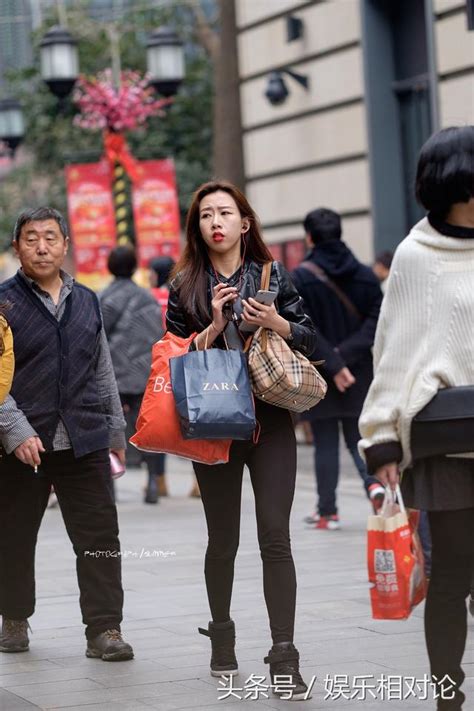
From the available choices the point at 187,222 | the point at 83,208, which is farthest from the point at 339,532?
the point at 83,208

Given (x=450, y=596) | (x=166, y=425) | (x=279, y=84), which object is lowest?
(x=450, y=596)

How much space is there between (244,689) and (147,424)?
40.5 inches

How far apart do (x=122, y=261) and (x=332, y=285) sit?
248 cm

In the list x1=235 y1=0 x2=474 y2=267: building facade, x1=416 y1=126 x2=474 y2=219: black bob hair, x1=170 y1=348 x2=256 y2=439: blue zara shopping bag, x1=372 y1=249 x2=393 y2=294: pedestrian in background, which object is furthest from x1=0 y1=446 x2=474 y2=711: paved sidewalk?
x1=235 y1=0 x2=474 y2=267: building facade

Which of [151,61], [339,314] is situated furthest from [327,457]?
[151,61]

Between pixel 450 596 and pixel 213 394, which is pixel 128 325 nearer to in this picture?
pixel 213 394

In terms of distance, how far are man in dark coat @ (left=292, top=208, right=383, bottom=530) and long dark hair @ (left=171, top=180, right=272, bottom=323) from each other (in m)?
3.72

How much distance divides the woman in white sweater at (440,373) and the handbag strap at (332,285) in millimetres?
5375

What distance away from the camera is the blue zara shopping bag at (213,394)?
574cm

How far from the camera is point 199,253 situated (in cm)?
618

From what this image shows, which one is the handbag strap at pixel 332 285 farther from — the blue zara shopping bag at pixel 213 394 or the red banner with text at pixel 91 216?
the red banner with text at pixel 91 216

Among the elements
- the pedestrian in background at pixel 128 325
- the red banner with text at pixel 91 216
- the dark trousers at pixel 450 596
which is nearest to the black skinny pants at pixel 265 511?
the dark trousers at pixel 450 596

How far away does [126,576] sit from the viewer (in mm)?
8812

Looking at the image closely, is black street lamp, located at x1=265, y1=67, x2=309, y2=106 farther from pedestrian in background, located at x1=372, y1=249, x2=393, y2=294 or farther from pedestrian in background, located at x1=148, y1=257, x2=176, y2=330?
pedestrian in background, located at x1=148, y1=257, x2=176, y2=330
